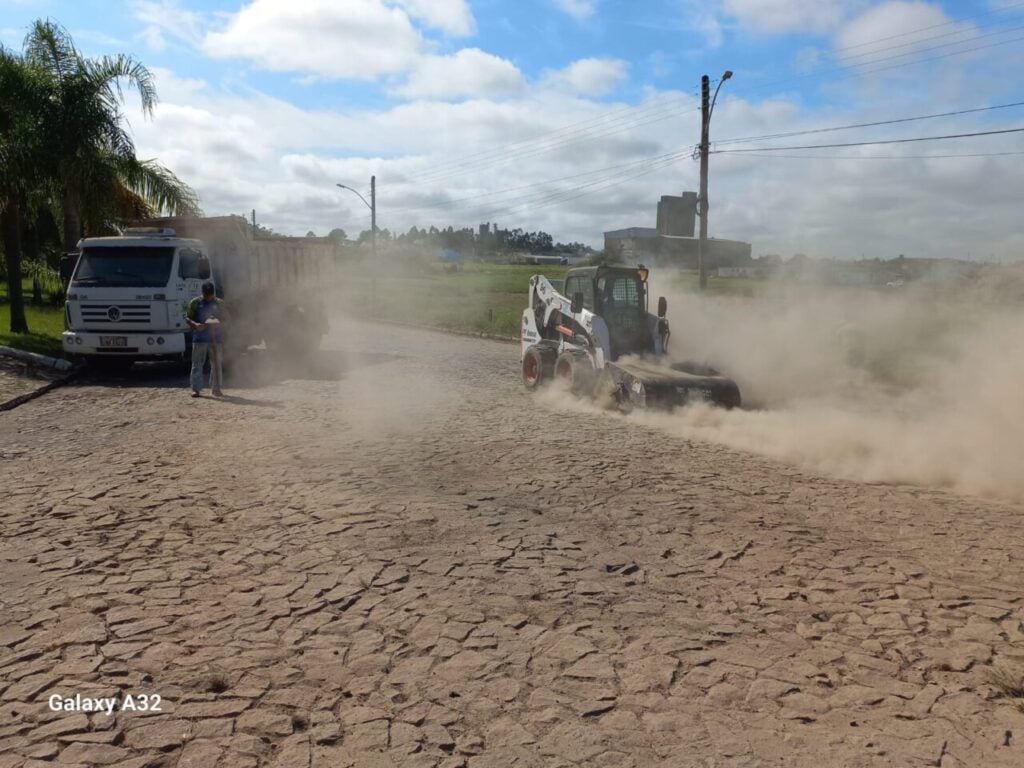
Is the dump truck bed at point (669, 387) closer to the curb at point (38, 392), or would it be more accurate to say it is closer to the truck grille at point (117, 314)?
the truck grille at point (117, 314)

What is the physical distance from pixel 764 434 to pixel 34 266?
25.7m

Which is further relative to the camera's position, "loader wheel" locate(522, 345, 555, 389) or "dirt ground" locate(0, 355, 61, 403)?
"loader wheel" locate(522, 345, 555, 389)

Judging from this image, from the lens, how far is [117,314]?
50.6 ft

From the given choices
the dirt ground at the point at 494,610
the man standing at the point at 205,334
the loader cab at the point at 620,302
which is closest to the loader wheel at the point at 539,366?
the loader cab at the point at 620,302

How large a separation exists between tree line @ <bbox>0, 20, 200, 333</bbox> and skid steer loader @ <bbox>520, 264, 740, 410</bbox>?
11376 mm

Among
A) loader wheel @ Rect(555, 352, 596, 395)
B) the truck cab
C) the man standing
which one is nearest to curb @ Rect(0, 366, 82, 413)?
the truck cab

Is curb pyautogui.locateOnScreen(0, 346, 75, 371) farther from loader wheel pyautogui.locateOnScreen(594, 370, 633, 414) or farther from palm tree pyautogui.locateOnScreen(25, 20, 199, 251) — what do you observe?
loader wheel pyautogui.locateOnScreen(594, 370, 633, 414)

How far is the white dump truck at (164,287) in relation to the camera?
15.4 m

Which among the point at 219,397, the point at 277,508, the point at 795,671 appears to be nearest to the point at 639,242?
the point at 219,397

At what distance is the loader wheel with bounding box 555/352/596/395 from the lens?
1361 centimetres

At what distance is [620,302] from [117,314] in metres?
9.40

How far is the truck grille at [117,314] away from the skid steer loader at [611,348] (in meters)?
7.24

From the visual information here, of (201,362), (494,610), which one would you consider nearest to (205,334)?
(201,362)

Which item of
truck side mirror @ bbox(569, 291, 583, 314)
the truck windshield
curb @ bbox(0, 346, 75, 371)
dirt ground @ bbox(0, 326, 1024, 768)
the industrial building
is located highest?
the industrial building
